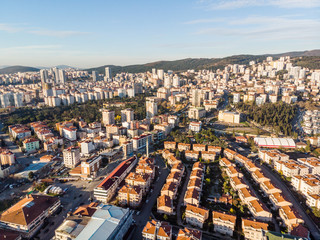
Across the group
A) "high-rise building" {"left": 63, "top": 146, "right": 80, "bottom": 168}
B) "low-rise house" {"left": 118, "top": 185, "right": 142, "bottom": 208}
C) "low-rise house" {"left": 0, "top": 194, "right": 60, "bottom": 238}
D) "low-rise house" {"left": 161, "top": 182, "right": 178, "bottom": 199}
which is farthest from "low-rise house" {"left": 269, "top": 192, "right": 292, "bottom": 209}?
"high-rise building" {"left": 63, "top": 146, "right": 80, "bottom": 168}

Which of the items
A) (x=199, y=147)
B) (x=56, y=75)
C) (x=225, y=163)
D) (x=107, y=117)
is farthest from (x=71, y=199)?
(x=56, y=75)

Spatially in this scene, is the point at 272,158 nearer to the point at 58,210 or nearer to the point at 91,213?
the point at 91,213

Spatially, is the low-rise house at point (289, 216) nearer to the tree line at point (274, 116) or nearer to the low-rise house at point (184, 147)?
the low-rise house at point (184, 147)

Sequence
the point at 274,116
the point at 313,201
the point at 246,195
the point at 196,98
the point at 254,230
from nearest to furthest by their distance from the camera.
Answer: the point at 254,230 → the point at 313,201 → the point at 246,195 → the point at 274,116 → the point at 196,98

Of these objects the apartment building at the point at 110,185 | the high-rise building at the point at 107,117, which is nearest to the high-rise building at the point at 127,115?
the high-rise building at the point at 107,117

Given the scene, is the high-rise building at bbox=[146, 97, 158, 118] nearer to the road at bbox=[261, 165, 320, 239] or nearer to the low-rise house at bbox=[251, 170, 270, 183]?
the road at bbox=[261, 165, 320, 239]

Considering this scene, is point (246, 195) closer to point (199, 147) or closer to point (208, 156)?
point (208, 156)
